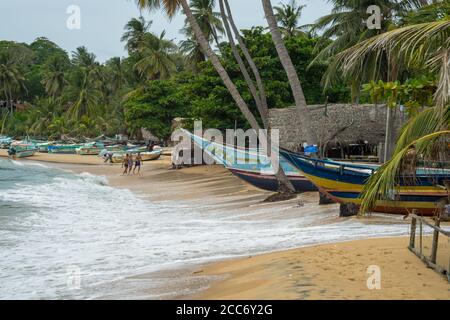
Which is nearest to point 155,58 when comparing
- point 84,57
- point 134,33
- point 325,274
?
point 134,33

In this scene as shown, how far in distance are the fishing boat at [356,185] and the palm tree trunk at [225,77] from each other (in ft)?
9.36

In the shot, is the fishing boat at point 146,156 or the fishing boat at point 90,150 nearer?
the fishing boat at point 146,156

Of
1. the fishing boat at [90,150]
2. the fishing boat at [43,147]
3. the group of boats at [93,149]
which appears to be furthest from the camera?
the fishing boat at [43,147]

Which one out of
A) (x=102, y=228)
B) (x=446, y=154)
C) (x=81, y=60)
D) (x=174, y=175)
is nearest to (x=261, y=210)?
(x=102, y=228)

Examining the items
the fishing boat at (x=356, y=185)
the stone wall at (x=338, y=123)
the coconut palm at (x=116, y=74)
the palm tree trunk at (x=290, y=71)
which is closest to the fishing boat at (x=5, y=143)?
the coconut palm at (x=116, y=74)

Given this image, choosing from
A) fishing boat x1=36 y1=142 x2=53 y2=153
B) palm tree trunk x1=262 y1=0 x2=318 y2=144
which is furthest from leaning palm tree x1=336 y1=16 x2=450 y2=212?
fishing boat x1=36 y1=142 x2=53 y2=153

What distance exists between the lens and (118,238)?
40.1ft

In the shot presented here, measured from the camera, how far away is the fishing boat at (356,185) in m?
12.1

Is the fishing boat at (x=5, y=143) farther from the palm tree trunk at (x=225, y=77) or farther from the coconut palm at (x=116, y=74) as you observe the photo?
the palm tree trunk at (x=225, y=77)

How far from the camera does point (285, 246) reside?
10062mm

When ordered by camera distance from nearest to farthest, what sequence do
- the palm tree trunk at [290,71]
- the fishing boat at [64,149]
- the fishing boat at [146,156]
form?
the palm tree trunk at [290,71] < the fishing boat at [146,156] < the fishing boat at [64,149]

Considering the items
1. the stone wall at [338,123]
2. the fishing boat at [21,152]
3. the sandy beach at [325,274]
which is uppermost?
the stone wall at [338,123]

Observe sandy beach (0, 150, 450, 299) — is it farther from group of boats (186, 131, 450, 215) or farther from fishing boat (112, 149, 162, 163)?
fishing boat (112, 149, 162, 163)

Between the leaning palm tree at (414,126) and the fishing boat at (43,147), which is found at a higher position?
the leaning palm tree at (414,126)
